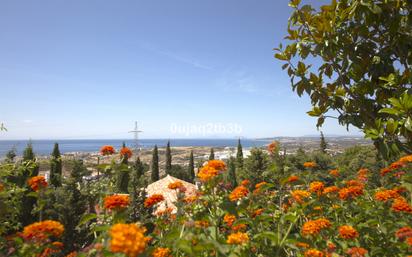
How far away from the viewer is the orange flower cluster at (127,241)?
1054mm

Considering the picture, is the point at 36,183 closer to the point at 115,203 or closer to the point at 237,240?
the point at 115,203

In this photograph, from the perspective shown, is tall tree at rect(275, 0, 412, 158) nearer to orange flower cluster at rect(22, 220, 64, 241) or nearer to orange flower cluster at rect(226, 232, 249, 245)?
orange flower cluster at rect(226, 232, 249, 245)

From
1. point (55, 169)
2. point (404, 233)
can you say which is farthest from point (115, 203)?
point (55, 169)

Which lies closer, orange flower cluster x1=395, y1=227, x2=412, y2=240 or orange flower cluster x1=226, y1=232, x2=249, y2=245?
orange flower cluster x1=226, y1=232, x2=249, y2=245

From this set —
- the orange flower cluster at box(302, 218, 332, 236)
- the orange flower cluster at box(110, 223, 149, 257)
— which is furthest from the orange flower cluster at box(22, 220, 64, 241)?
the orange flower cluster at box(302, 218, 332, 236)

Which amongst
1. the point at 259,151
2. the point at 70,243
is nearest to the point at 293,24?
the point at 70,243

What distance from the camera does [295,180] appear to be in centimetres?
274

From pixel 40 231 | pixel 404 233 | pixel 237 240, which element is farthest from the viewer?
pixel 404 233

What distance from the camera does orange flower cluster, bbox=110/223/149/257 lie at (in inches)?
41.5

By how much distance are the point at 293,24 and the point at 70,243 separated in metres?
11.8

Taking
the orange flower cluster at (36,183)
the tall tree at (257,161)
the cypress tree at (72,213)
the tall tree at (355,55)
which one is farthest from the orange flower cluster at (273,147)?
the tall tree at (257,161)

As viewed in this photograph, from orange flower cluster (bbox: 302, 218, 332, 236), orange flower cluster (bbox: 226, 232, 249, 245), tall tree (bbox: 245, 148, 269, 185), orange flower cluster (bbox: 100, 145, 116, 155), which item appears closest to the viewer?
orange flower cluster (bbox: 226, 232, 249, 245)

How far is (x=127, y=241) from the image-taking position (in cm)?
108

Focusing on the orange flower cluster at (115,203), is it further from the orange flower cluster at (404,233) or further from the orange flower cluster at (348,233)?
the orange flower cluster at (404,233)
